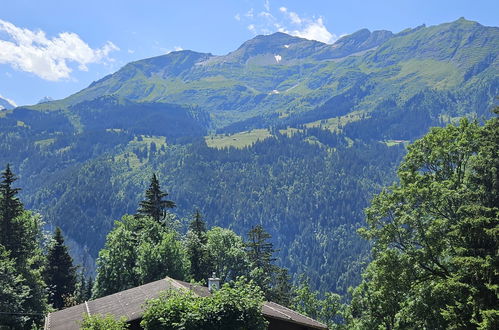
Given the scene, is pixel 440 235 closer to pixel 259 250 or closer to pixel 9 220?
pixel 9 220

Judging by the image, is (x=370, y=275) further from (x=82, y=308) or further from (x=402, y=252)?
(x=82, y=308)

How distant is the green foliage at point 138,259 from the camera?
50750 millimetres

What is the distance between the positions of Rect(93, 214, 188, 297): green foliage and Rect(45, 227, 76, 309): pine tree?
18082 mm

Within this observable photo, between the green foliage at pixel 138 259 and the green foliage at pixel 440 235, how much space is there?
23756 mm

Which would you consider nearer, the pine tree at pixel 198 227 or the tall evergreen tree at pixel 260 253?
the pine tree at pixel 198 227

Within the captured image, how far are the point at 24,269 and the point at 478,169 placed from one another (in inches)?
1720

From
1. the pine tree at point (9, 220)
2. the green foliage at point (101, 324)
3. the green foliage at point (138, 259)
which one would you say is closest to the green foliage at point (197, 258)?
the green foliage at point (138, 259)

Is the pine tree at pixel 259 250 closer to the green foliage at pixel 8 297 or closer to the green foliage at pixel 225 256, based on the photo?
the green foliage at pixel 225 256

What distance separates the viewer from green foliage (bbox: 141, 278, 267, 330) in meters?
16.9

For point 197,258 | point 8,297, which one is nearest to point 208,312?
point 8,297

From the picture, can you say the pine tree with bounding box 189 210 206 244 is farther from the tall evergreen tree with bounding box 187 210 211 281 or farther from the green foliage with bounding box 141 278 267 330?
the green foliage with bounding box 141 278 267 330

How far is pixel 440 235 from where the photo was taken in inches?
1128

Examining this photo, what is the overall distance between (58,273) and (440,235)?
5763 centimetres

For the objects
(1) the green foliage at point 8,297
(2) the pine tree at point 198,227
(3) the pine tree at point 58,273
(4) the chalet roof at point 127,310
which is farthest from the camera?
(3) the pine tree at point 58,273
